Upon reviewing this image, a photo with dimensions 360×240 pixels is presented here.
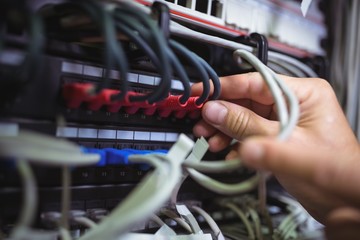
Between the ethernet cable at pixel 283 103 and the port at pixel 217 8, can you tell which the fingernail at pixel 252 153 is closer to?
the ethernet cable at pixel 283 103

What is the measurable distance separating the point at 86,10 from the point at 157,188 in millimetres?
234

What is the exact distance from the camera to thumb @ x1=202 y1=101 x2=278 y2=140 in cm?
62

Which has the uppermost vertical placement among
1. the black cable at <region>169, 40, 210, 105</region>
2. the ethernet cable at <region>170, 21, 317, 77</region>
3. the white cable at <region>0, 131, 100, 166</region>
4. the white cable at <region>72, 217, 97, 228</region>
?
the ethernet cable at <region>170, 21, 317, 77</region>

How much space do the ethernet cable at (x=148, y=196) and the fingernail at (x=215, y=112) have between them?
18 cm

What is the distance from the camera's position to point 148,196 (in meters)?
0.39

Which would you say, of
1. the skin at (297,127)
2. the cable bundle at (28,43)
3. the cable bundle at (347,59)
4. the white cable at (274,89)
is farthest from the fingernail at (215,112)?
the cable bundle at (347,59)

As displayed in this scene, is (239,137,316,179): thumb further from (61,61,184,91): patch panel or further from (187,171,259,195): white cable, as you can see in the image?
(61,61,184,91): patch panel

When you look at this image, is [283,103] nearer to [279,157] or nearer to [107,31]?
[279,157]

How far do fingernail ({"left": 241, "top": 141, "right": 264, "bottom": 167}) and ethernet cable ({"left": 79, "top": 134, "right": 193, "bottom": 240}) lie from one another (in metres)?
0.08

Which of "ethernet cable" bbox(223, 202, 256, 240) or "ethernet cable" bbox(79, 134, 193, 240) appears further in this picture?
"ethernet cable" bbox(223, 202, 256, 240)

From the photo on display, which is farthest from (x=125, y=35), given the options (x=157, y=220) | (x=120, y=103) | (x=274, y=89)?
(x=157, y=220)

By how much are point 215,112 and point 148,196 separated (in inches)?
10.9

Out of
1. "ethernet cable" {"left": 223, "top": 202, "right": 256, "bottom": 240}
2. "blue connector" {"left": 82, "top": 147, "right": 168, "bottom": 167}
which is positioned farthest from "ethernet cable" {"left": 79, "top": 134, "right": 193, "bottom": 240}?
"ethernet cable" {"left": 223, "top": 202, "right": 256, "bottom": 240}

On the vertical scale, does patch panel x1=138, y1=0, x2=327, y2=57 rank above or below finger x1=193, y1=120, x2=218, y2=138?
above
